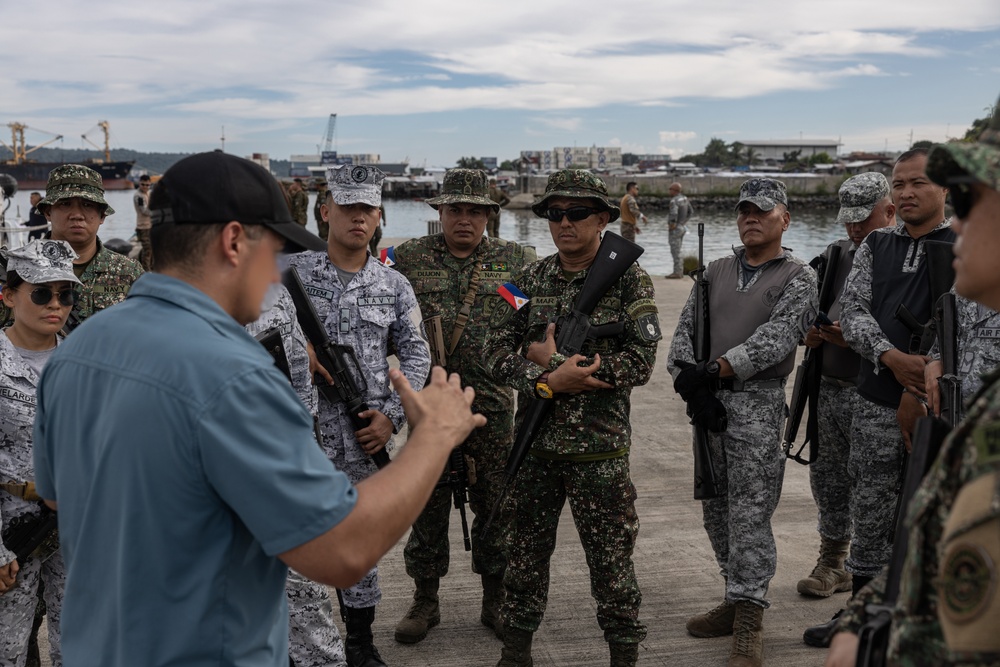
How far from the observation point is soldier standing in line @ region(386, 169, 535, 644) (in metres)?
4.14

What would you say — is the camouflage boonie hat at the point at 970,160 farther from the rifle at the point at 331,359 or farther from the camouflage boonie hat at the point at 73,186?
the camouflage boonie hat at the point at 73,186

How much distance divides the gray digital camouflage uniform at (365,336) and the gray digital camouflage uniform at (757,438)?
4.89 ft

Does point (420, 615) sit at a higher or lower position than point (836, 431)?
lower

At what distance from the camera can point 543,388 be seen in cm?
350

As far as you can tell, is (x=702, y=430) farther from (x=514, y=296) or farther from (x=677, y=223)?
(x=677, y=223)

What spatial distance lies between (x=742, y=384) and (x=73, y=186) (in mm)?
3612

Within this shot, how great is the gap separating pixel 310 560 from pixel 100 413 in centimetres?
48

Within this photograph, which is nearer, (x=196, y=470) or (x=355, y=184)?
(x=196, y=470)

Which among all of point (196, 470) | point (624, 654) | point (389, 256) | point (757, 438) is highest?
point (389, 256)

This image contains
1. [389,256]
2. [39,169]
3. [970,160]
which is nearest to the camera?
[970,160]

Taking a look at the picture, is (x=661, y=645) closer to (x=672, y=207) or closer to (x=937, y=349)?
(x=937, y=349)

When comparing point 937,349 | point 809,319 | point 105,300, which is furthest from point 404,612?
point 937,349

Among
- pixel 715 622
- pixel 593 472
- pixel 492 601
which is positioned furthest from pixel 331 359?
pixel 715 622

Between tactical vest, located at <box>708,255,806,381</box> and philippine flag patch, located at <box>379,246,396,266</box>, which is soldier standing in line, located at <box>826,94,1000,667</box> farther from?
philippine flag patch, located at <box>379,246,396,266</box>
